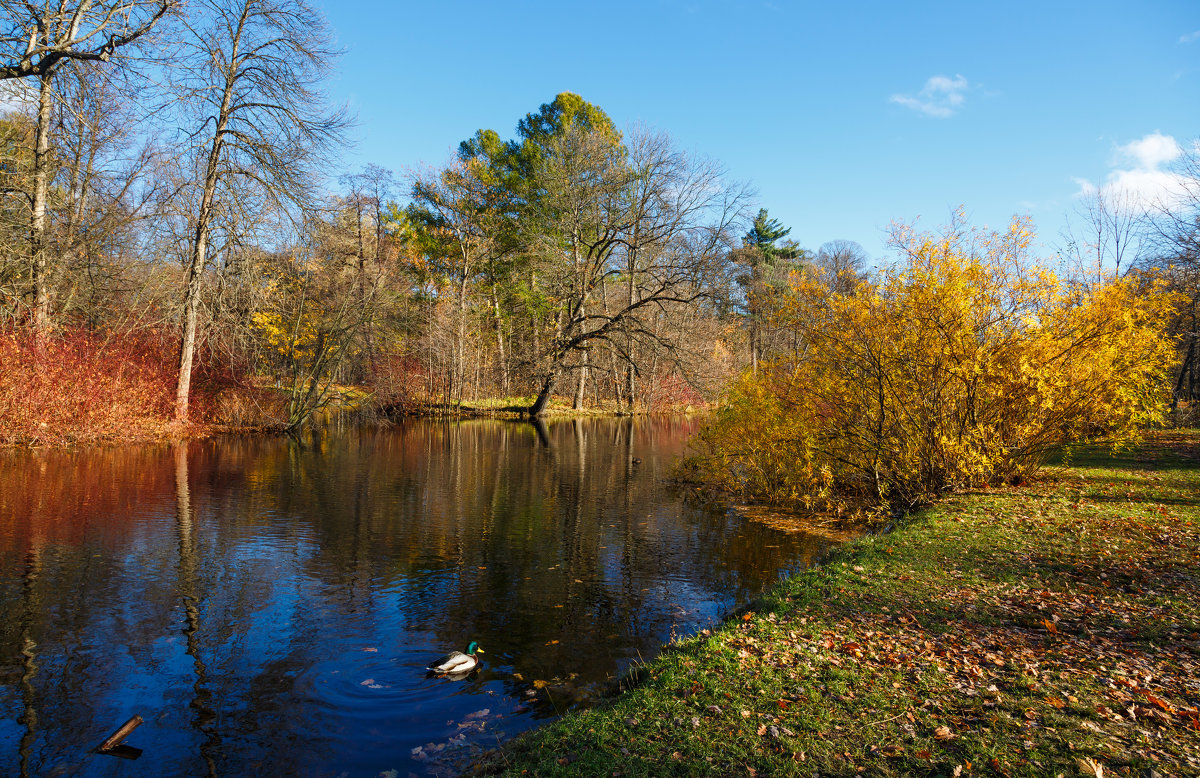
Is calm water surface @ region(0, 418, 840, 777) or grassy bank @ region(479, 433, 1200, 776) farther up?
grassy bank @ region(479, 433, 1200, 776)

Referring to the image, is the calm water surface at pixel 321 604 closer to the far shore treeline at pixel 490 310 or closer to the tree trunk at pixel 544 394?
the far shore treeline at pixel 490 310

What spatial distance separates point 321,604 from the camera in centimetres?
723

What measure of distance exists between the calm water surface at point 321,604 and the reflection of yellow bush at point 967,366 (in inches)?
115

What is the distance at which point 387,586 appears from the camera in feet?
26.0

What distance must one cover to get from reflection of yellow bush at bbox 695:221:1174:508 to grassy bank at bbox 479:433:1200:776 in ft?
11.9

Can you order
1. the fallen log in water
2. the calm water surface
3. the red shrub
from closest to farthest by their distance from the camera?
1. the fallen log in water
2. the calm water surface
3. the red shrub

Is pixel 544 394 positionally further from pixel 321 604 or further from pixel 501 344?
pixel 321 604

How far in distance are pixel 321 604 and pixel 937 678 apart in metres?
6.27

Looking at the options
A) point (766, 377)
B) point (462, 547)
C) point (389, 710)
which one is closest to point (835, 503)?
point (766, 377)

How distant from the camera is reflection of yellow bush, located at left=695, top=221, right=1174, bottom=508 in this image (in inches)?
428

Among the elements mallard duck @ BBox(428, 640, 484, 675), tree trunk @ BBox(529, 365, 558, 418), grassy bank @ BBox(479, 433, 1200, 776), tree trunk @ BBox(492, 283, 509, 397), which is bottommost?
mallard duck @ BBox(428, 640, 484, 675)

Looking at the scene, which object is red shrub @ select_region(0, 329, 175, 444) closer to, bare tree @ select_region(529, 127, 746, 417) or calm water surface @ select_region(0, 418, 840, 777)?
calm water surface @ select_region(0, 418, 840, 777)

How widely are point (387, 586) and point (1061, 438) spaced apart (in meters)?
12.0

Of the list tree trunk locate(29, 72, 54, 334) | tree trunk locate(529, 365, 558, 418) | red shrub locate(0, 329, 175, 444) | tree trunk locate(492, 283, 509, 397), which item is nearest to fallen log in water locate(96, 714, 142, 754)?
red shrub locate(0, 329, 175, 444)
